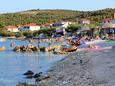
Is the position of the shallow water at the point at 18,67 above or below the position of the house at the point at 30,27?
above

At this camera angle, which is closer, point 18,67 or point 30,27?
point 18,67

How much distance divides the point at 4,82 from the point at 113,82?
40.0 feet

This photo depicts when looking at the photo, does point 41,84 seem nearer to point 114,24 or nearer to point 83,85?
point 83,85

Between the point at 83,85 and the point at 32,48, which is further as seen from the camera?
the point at 32,48

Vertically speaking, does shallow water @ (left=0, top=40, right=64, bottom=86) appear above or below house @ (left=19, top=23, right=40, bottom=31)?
above

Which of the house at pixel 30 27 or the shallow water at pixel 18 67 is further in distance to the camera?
the house at pixel 30 27

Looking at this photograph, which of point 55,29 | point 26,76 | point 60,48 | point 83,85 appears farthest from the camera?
point 55,29

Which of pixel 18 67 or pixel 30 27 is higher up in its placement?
pixel 18 67

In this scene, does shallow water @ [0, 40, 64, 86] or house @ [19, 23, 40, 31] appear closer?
shallow water @ [0, 40, 64, 86]

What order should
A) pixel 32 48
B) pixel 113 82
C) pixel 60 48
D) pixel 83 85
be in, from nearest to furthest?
pixel 113 82 < pixel 83 85 < pixel 60 48 < pixel 32 48

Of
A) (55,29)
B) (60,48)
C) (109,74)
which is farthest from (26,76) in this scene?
(55,29)

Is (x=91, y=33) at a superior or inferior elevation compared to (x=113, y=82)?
inferior

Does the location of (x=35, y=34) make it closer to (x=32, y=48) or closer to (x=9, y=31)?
(x=9, y=31)

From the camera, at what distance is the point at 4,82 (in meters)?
28.2
